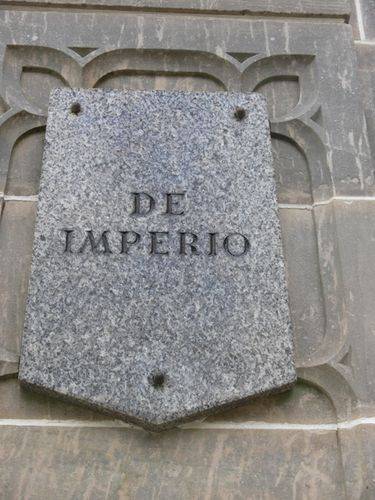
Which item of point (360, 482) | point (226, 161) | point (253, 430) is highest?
point (226, 161)

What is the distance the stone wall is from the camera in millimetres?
2006

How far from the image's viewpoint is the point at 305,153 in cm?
260

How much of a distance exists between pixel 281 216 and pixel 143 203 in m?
0.54

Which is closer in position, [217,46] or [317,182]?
[317,182]

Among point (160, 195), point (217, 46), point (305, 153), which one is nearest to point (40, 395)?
point (160, 195)

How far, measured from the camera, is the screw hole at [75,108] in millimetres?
2521

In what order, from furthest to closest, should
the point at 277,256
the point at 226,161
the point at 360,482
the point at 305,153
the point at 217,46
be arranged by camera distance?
the point at 217,46 → the point at 305,153 → the point at 226,161 → the point at 277,256 → the point at 360,482

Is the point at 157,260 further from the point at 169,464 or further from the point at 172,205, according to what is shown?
the point at 169,464

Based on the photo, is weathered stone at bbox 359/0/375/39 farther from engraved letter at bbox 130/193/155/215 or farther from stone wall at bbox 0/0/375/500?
engraved letter at bbox 130/193/155/215

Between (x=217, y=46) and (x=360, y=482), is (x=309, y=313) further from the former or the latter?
(x=217, y=46)

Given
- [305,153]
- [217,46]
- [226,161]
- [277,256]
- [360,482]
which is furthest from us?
[217,46]

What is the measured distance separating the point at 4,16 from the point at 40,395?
1698 millimetres

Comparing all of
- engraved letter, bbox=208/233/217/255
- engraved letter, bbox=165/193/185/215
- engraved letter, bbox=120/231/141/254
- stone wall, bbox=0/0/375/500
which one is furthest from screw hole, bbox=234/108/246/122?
engraved letter, bbox=120/231/141/254

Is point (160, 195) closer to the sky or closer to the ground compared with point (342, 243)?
closer to the sky
